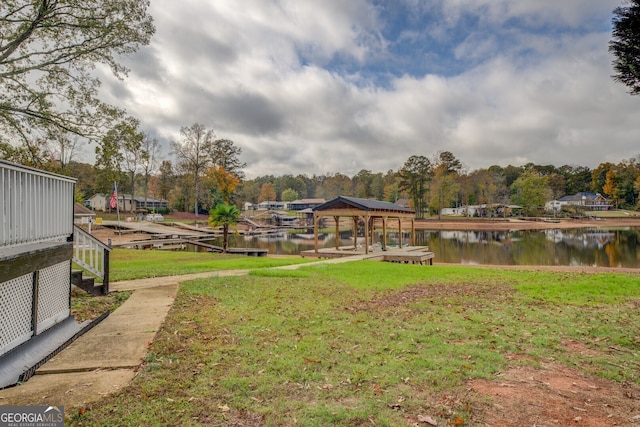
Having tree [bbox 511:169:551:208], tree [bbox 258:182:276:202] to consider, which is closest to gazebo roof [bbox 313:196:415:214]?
tree [bbox 511:169:551:208]

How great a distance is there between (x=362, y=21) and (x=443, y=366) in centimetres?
1454

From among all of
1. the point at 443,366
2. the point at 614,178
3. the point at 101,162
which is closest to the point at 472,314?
the point at 443,366

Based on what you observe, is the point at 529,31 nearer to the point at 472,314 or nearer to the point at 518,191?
the point at 472,314

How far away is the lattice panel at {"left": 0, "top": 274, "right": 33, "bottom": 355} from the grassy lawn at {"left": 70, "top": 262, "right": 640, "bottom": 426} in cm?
179

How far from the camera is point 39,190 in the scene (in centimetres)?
536

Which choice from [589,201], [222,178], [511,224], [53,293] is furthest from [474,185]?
[53,293]

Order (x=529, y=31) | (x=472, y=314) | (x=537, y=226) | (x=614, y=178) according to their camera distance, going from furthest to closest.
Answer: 1. (x=614, y=178)
2. (x=537, y=226)
3. (x=529, y=31)
4. (x=472, y=314)

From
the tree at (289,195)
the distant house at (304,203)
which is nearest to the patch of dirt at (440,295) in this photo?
the distant house at (304,203)

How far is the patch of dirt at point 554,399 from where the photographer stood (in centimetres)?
322

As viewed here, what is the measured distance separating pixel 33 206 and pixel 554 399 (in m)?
6.88

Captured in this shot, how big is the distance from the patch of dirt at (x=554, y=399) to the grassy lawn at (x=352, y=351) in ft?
0.63

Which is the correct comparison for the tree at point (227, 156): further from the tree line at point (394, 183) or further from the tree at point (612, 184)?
the tree at point (612, 184)

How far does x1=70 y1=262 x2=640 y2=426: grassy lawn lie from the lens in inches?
130

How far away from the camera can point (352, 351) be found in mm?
4828
